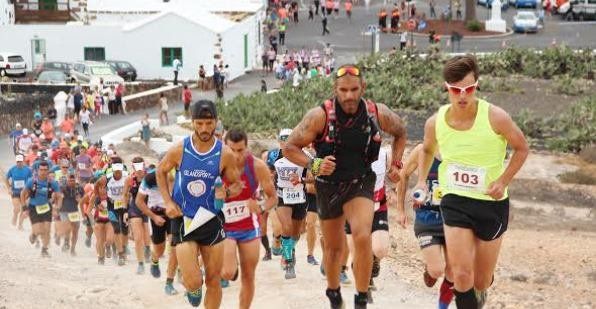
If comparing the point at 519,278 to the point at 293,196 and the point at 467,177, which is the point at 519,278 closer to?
the point at 293,196

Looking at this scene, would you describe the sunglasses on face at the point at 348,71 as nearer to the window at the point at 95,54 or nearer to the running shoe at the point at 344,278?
the running shoe at the point at 344,278

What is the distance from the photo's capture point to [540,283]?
56.0 ft

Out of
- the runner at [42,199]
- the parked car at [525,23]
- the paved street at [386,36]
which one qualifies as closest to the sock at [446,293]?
the runner at [42,199]

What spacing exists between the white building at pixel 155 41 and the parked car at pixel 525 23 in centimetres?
1388

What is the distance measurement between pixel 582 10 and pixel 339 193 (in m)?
55.4

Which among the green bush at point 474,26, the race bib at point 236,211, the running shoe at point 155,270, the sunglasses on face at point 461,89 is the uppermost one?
the sunglasses on face at point 461,89

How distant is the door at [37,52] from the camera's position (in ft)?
171

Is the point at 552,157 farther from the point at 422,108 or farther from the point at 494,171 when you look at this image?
the point at 494,171

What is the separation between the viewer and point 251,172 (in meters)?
11.2

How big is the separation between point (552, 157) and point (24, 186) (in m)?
14.7

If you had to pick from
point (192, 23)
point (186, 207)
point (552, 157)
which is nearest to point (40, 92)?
point (192, 23)

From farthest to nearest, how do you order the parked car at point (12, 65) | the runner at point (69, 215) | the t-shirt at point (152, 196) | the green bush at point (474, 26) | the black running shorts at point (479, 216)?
the green bush at point (474, 26)
the parked car at point (12, 65)
the runner at point (69, 215)
the t-shirt at point (152, 196)
the black running shorts at point (479, 216)

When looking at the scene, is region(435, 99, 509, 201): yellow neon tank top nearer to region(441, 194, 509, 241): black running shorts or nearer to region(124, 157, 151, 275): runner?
region(441, 194, 509, 241): black running shorts

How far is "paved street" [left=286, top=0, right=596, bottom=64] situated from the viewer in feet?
176
